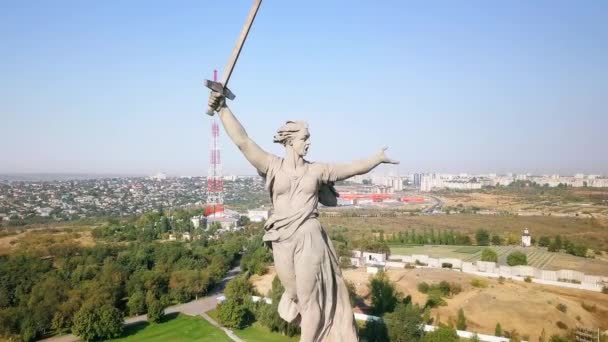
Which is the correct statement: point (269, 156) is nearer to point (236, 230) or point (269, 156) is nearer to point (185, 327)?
point (185, 327)

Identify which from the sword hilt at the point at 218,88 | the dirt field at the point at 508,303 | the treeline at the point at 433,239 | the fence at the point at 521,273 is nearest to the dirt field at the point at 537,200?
the treeline at the point at 433,239

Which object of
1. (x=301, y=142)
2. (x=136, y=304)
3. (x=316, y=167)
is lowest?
(x=136, y=304)

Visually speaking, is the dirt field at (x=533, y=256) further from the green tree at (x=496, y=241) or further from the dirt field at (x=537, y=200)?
the dirt field at (x=537, y=200)

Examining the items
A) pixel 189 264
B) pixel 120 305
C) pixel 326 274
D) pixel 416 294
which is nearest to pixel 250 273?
pixel 189 264

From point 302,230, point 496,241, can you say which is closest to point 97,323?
point 302,230

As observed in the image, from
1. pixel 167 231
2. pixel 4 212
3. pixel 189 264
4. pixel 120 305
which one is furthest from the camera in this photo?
pixel 4 212

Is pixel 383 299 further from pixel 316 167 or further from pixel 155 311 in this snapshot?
pixel 316 167
